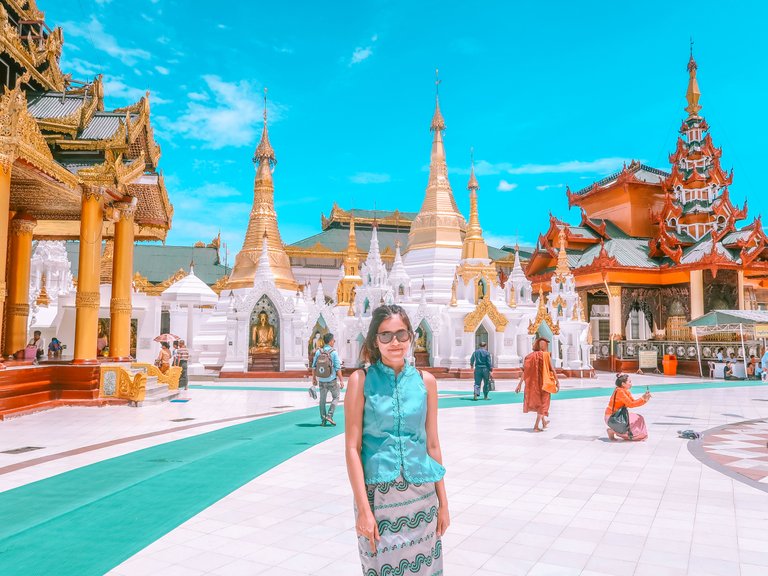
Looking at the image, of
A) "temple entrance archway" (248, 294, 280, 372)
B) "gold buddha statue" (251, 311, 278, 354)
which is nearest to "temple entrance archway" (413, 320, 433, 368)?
"temple entrance archway" (248, 294, 280, 372)

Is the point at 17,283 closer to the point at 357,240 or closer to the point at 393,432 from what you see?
the point at 393,432

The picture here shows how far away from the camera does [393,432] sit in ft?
9.11

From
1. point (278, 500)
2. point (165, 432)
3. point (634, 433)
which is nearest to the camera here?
point (278, 500)

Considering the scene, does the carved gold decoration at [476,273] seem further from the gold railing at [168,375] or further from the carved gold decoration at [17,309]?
the carved gold decoration at [17,309]

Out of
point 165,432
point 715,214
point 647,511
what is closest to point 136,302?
point 165,432

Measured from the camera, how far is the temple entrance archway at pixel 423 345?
973 inches

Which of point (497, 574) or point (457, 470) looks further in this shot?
point (457, 470)

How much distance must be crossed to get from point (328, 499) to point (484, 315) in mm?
19121

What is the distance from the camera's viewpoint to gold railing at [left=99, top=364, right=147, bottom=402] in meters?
13.1

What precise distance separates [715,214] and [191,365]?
27.9 metres

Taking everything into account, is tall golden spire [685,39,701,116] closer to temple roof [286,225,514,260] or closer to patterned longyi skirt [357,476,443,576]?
temple roof [286,225,514,260]

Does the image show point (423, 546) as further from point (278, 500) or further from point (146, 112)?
point (146, 112)

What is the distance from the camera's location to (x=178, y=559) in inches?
165

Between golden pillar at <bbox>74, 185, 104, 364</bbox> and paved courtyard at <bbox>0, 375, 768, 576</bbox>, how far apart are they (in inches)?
88.8
